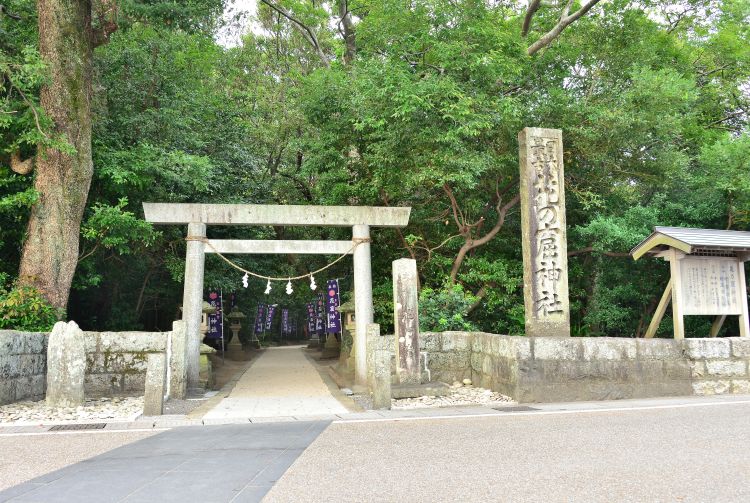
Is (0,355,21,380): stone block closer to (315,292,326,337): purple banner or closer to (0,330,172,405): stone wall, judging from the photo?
(0,330,172,405): stone wall

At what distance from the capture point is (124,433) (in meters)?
7.00

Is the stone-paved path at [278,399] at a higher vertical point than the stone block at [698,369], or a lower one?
lower

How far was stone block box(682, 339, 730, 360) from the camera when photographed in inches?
386

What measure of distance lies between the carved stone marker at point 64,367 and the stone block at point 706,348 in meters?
10.5

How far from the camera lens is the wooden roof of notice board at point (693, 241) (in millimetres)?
9797

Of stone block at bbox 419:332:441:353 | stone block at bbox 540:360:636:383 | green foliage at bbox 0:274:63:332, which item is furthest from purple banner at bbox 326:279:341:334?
stone block at bbox 540:360:636:383

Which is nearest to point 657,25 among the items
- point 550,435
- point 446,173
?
point 446,173

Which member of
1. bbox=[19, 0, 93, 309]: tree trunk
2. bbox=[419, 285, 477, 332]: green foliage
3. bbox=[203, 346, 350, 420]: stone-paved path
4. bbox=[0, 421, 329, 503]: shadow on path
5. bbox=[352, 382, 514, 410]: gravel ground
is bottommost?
Result: bbox=[203, 346, 350, 420]: stone-paved path

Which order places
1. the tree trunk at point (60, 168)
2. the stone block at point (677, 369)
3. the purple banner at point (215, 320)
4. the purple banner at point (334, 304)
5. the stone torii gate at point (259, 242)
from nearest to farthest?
the stone block at point (677, 369)
the tree trunk at point (60, 168)
the stone torii gate at point (259, 242)
the purple banner at point (334, 304)
the purple banner at point (215, 320)

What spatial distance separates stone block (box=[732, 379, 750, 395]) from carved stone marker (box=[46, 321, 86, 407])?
37.4 feet

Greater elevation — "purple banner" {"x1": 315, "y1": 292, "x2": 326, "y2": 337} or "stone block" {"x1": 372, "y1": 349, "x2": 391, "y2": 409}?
"purple banner" {"x1": 315, "y1": 292, "x2": 326, "y2": 337}

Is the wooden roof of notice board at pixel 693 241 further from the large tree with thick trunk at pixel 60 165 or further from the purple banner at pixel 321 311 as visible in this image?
the purple banner at pixel 321 311

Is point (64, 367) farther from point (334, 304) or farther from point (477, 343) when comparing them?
point (334, 304)

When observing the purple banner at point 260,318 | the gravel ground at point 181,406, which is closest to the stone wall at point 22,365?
the gravel ground at point 181,406
